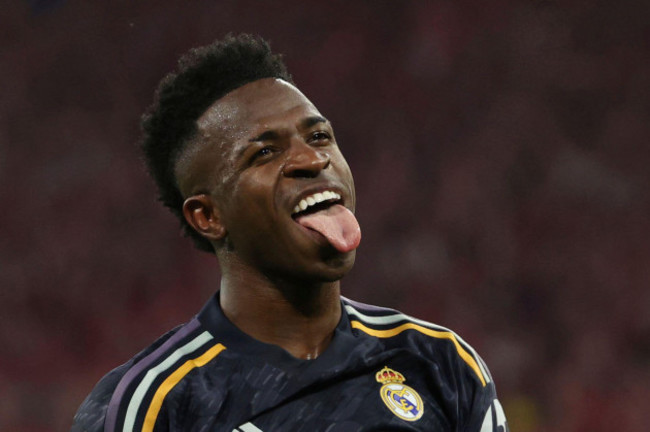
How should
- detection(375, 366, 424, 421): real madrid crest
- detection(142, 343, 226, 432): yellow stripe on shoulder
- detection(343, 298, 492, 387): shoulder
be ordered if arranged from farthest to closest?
detection(343, 298, 492, 387): shoulder, detection(375, 366, 424, 421): real madrid crest, detection(142, 343, 226, 432): yellow stripe on shoulder

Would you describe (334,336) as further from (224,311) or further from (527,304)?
(527,304)

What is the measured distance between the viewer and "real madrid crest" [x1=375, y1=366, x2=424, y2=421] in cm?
170

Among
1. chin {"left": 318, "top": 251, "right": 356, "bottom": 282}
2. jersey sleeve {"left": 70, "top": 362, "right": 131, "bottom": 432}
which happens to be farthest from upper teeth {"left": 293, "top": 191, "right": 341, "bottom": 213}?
jersey sleeve {"left": 70, "top": 362, "right": 131, "bottom": 432}

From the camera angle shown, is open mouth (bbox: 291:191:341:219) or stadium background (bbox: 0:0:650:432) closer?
open mouth (bbox: 291:191:341:219)

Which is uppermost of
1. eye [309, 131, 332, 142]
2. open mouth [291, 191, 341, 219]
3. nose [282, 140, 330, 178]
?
eye [309, 131, 332, 142]

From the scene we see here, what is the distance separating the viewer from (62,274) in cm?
449

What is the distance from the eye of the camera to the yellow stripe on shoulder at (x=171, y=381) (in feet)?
5.20

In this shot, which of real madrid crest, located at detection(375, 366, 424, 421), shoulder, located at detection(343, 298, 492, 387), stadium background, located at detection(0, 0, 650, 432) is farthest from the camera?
stadium background, located at detection(0, 0, 650, 432)

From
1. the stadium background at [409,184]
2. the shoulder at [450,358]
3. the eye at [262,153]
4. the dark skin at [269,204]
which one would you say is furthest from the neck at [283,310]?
the stadium background at [409,184]

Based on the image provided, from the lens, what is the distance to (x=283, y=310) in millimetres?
1746

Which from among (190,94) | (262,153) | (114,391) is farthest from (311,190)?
(114,391)

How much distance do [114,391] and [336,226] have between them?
487mm

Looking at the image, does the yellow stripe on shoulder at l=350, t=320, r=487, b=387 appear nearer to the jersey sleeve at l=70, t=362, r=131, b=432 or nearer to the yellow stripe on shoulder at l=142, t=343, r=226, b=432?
the yellow stripe on shoulder at l=142, t=343, r=226, b=432

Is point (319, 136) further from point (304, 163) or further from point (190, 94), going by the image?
point (190, 94)
